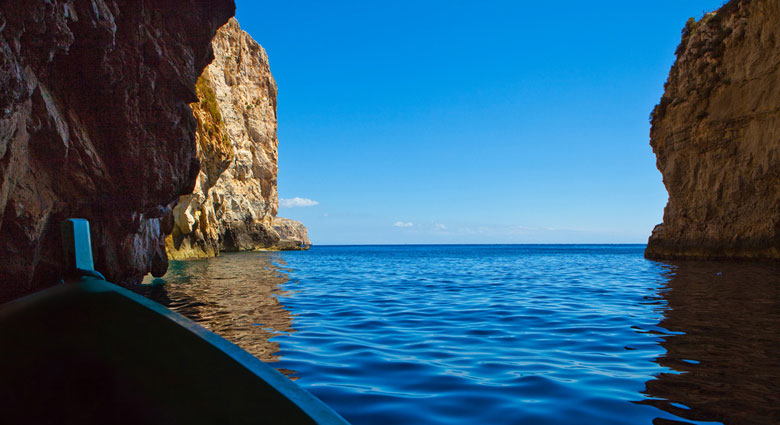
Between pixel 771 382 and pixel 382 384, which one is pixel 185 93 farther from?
pixel 771 382

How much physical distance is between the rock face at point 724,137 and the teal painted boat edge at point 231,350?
29.4 meters

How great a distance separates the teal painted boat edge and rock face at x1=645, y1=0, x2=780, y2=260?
29412 mm

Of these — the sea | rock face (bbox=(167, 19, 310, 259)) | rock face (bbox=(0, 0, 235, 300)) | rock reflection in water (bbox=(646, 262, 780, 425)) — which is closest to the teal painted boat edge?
the sea

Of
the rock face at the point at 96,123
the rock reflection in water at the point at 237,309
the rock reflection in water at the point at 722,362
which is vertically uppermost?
the rock face at the point at 96,123

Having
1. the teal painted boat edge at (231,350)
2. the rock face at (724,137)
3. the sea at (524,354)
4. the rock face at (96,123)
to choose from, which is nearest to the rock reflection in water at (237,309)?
the sea at (524,354)

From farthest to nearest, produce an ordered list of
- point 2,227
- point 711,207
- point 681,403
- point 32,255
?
point 711,207
point 32,255
point 2,227
point 681,403

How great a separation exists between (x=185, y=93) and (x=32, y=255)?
638cm

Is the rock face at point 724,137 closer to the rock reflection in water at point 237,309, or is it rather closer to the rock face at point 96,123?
the rock reflection in water at point 237,309

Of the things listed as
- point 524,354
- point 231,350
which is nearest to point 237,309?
point 524,354

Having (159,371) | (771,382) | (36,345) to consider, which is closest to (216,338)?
(159,371)

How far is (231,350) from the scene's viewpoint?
A: 238 centimetres

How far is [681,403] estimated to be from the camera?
12.7ft

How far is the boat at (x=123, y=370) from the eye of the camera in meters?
2.07

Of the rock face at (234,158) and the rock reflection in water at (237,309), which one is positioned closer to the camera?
the rock reflection in water at (237,309)
